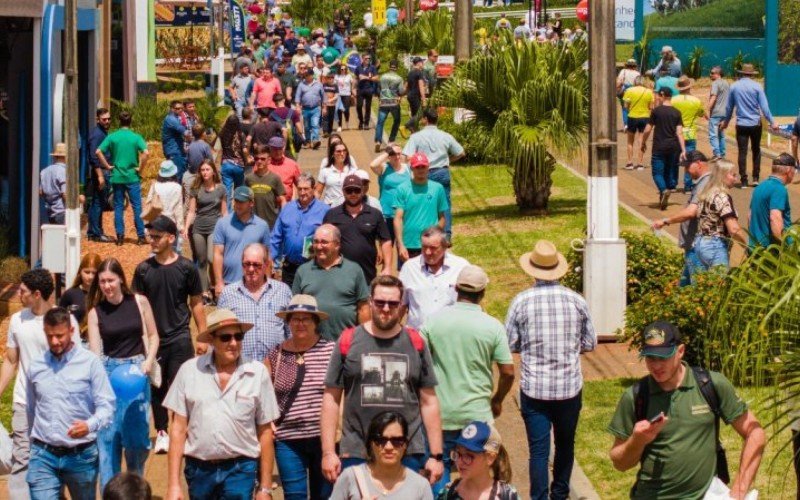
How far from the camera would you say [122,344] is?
33.8 ft

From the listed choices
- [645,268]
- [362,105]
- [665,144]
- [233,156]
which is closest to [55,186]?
[233,156]

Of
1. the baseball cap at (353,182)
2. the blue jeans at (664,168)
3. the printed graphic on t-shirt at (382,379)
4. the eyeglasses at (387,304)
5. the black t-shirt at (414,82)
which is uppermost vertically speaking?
the black t-shirt at (414,82)

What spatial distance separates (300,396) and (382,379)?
2.17 ft

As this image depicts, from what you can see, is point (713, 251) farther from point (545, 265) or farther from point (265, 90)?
point (265, 90)

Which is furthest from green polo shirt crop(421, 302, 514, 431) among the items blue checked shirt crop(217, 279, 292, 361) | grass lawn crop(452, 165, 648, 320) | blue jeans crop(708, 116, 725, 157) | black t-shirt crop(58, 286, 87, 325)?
blue jeans crop(708, 116, 725, 157)

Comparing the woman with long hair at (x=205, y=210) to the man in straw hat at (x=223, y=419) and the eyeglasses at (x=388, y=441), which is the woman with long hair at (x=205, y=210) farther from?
the eyeglasses at (x=388, y=441)

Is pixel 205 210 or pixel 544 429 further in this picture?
pixel 205 210

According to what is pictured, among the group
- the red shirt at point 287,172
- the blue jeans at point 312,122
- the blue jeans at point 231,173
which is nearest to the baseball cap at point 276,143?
the red shirt at point 287,172

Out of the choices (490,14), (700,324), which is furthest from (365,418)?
(490,14)

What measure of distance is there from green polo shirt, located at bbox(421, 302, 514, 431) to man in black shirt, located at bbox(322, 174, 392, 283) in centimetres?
385

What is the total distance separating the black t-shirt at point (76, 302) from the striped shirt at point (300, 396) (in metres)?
2.38

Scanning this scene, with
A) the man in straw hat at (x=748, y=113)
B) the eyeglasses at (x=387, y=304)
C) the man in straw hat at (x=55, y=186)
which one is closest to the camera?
the eyeglasses at (x=387, y=304)

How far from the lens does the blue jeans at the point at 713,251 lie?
44.5 feet

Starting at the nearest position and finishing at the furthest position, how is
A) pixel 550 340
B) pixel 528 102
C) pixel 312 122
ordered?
pixel 550 340
pixel 528 102
pixel 312 122
